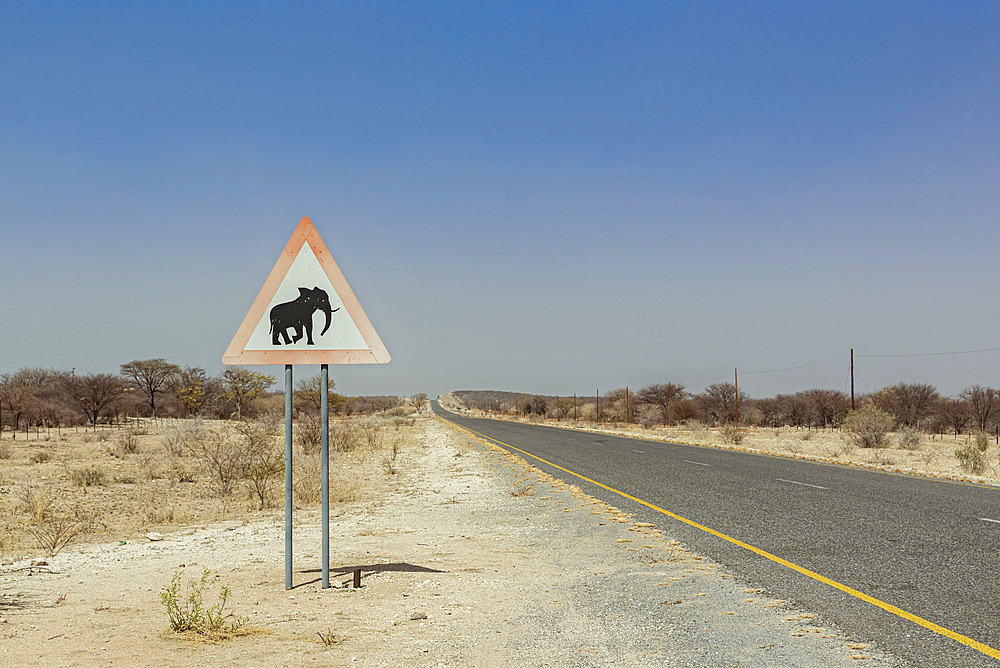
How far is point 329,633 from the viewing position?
5.01m

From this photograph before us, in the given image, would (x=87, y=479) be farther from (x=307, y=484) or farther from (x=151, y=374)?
(x=151, y=374)

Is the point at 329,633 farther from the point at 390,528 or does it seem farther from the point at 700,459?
the point at 700,459

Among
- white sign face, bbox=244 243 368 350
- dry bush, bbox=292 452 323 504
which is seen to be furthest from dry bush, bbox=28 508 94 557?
white sign face, bbox=244 243 368 350

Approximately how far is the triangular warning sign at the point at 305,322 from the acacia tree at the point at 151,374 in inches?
2764

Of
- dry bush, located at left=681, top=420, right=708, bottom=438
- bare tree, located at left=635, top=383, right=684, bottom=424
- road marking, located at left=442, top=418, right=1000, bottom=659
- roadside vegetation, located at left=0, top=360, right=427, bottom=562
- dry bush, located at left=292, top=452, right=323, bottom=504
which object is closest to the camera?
road marking, located at left=442, top=418, right=1000, bottom=659

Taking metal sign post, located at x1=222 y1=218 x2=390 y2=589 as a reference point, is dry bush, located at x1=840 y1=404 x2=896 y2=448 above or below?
below

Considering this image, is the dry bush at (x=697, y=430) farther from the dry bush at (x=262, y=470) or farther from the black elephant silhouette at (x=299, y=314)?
the black elephant silhouette at (x=299, y=314)

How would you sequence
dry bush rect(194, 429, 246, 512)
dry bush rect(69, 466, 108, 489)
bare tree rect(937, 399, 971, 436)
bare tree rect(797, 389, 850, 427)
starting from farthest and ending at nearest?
1. bare tree rect(797, 389, 850, 427)
2. bare tree rect(937, 399, 971, 436)
3. dry bush rect(69, 466, 108, 489)
4. dry bush rect(194, 429, 246, 512)

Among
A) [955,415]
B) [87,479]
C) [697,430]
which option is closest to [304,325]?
[87,479]

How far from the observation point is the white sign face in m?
6.01

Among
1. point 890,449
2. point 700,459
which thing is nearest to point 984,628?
point 700,459

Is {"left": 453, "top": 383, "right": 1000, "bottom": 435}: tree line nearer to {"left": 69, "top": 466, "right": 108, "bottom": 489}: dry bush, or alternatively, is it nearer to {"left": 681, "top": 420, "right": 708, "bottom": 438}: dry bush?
{"left": 681, "top": 420, "right": 708, "bottom": 438}: dry bush

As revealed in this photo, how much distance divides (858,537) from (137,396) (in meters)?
69.4

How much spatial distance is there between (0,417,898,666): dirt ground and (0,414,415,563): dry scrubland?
1.08 metres
